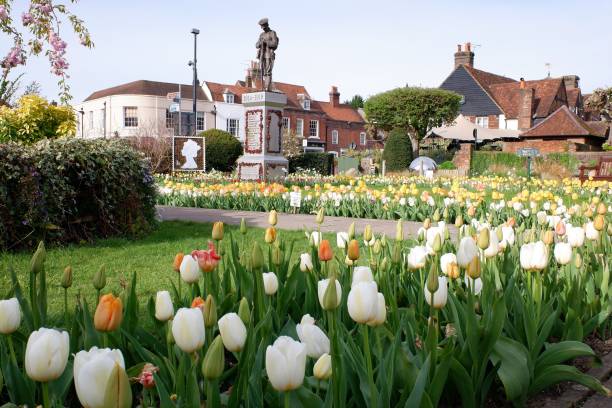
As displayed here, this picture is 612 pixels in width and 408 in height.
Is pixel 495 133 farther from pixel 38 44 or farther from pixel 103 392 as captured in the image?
pixel 103 392

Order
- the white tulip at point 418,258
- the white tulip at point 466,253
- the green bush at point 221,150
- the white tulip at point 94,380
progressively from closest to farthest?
1. the white tulip at point 94,380
2. the white tulip at point 466,253
3. the white tulip at point 418,258
4. the green bush at point 221,150

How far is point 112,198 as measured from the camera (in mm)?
6242

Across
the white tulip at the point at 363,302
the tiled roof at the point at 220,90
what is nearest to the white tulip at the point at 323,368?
the white tulip at the point at 363,302

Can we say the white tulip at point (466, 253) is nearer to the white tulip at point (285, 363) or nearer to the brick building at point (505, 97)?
the white tulip at point (285, 363)

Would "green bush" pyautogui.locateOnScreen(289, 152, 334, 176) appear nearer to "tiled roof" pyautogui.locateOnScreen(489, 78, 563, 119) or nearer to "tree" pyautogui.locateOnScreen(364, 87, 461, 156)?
"tree" pyautogui.locateOnScreen(364, 87, 461, 156)

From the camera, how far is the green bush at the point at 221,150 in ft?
83.5

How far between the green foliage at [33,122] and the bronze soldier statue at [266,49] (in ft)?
25.7

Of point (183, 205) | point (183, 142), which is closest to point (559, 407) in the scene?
point (183, 205)

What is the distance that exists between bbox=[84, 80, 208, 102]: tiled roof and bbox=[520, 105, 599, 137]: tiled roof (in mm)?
25313

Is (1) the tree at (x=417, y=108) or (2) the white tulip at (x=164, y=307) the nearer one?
(2) the white tulip at (x=164, y=307)

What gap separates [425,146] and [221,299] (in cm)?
3982

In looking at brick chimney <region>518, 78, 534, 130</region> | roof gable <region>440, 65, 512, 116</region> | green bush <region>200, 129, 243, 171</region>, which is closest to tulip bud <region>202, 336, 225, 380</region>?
green bush <region>200, 129, 243, 171</region>

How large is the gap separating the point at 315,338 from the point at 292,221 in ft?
21.7

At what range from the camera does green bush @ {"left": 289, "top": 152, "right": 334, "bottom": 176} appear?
28.6m
